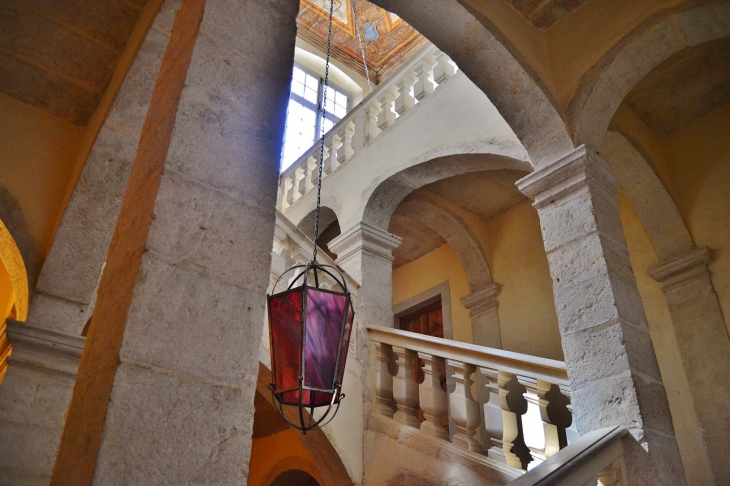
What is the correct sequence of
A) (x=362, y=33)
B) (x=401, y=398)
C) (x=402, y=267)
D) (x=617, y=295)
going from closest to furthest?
(x=617, y=295) < (x=401, y=398) < (x=402, y=267) < (x=362, y=33)

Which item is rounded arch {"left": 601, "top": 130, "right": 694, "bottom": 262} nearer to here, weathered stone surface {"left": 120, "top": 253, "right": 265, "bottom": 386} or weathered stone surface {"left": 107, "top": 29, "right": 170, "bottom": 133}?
weathered stone surface {"left": 107, "top": 29, "right": 170, "bottom": 133}

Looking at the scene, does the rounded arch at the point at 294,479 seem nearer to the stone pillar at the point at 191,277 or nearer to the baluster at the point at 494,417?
the baluster at the point at 494,417

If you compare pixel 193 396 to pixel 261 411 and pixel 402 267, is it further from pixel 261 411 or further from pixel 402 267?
pixel 402 267

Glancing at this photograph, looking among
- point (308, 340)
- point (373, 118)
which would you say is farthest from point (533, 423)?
point (373, 118)

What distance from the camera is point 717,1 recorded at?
3.43m

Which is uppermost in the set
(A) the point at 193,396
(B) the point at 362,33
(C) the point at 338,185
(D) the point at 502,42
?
(B) the point at 362,33

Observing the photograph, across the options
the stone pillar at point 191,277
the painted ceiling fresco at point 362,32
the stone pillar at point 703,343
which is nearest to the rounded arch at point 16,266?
the stone pillar at point 191,277

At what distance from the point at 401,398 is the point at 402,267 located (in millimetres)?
4025

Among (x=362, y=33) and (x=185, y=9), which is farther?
(x=362, y=33)

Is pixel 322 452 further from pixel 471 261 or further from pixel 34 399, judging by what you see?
pixel 471 261

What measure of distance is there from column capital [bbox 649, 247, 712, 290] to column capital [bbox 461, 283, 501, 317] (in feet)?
6.07

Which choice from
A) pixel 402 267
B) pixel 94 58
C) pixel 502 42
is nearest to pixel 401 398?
pixel 502 42

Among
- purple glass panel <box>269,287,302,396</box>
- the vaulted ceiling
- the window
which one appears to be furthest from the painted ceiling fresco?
purple glass panel <box>269,287,302,396</box>

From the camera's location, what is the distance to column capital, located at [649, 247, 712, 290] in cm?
494
